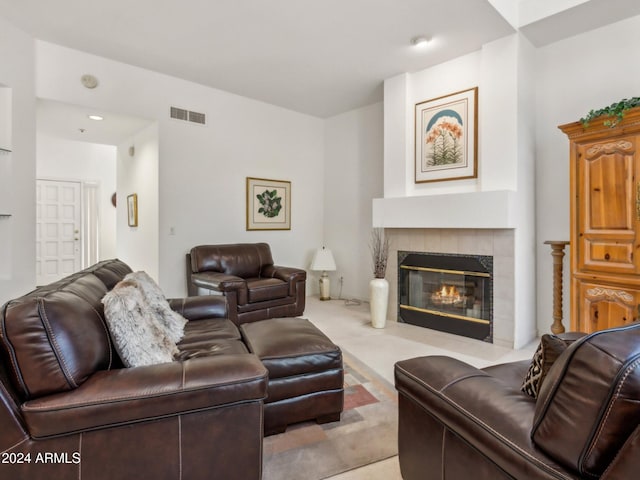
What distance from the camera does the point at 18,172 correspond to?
3.24 m

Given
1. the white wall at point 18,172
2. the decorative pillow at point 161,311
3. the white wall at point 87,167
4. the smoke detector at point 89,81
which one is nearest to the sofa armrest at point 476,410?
the decorative pillow at point 161,311

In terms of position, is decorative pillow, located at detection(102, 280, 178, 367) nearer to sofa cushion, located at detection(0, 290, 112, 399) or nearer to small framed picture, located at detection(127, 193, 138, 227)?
sofa cushion, located at detection(0, 290, 112, 399)

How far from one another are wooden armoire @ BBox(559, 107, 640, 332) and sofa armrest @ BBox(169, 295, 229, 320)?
2.82 m

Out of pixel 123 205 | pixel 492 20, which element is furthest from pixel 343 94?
pixel 123 205

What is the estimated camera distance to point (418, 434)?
4.31ft

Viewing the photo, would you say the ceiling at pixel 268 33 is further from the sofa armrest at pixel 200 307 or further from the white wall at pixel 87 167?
the white wall at pixel 87 167

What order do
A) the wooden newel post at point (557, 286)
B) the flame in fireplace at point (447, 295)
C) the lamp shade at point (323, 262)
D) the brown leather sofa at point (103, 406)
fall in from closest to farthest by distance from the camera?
1. the brown leather sofa at point (103, 406)
2. the wooden newel post at point (557, 286)
3. the flame in fireplace at point (447, 295)
4. the lamp shade at point (323, 262)

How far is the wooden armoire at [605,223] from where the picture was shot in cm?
249

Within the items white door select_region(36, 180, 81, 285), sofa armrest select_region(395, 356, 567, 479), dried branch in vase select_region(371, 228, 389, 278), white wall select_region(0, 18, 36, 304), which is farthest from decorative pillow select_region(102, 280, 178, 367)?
white door select_region(36, 180, 81, 285)

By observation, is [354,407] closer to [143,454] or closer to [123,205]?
[143,454]

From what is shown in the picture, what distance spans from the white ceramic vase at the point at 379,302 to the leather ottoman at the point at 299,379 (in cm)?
194

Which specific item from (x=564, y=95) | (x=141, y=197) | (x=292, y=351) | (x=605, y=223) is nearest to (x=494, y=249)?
(x=605, y=223)

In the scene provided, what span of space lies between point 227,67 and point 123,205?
2.92 m

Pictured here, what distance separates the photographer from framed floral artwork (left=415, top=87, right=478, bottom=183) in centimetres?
357
